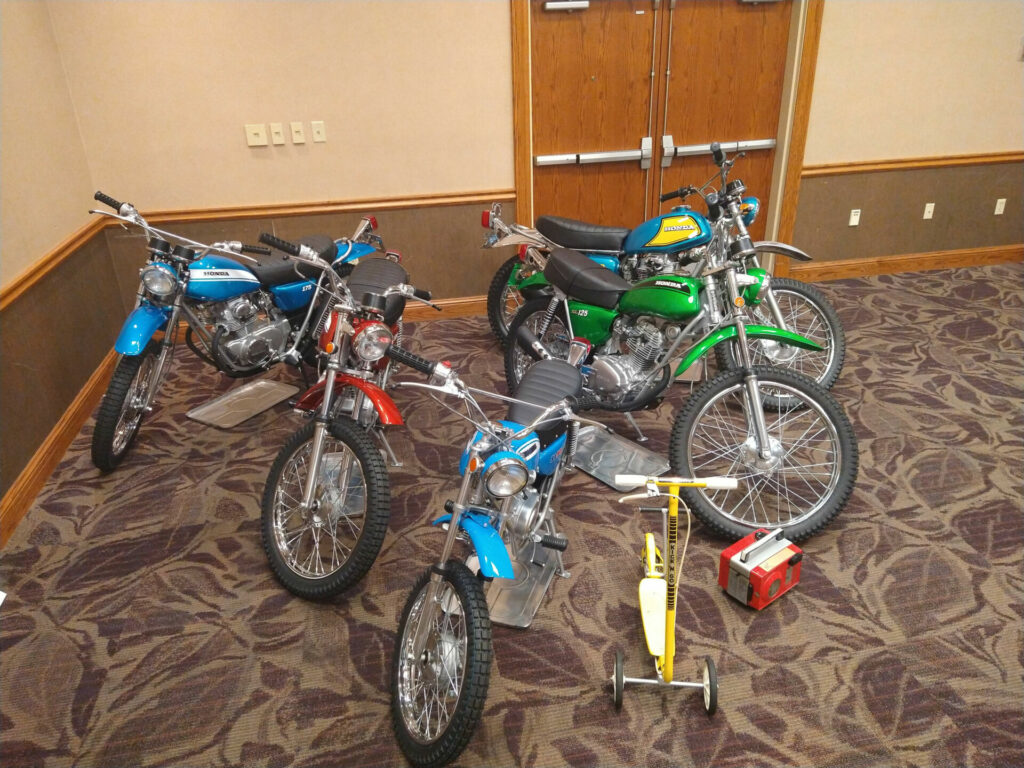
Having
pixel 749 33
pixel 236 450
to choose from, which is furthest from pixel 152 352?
pixel 749 33

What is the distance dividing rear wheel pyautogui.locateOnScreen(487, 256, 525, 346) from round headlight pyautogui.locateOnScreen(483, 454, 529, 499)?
7.55ft

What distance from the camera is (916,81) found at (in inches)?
181

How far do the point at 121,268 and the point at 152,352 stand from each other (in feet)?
4.42

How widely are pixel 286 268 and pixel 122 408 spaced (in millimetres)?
963

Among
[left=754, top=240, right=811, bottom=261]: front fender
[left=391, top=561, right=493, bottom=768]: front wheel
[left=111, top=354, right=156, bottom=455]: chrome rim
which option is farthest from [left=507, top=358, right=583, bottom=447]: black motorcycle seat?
[left=111, top=354, right=156, bottom=455]: chrome rim

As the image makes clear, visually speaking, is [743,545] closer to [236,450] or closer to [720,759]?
[720,759]

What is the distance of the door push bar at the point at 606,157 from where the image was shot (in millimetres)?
4449

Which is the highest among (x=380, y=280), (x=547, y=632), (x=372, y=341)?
(x=372, y=341)

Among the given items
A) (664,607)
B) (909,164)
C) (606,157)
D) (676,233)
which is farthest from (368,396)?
(909,164)

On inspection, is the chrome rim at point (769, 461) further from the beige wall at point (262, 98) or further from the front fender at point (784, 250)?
the beige wall at point (262, 98)

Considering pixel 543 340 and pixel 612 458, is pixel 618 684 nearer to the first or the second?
pixel 612 458

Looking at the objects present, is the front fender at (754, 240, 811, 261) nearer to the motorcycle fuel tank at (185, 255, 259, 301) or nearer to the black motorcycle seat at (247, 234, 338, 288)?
the black motorcycle seat at (247, 234, 338, 288)

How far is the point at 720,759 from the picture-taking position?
189 cm

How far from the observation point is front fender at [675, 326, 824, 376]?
8.69ft
